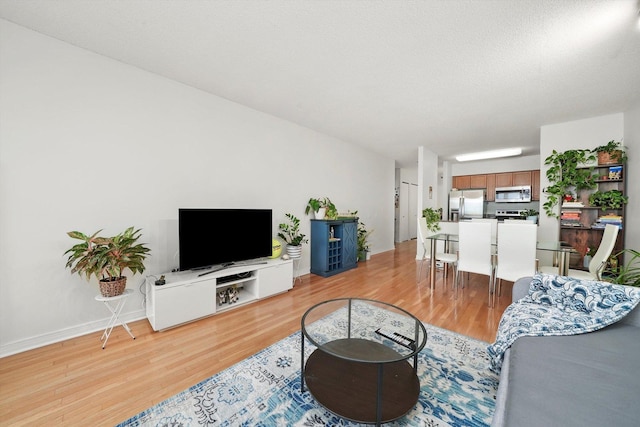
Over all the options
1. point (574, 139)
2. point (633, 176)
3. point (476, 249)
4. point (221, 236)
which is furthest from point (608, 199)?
point (221, 236)

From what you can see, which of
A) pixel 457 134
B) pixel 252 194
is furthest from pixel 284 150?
pixel 457 134

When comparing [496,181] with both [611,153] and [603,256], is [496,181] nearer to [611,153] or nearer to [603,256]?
[611,153]

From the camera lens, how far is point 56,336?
2.08 m

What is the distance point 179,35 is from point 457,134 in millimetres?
4506

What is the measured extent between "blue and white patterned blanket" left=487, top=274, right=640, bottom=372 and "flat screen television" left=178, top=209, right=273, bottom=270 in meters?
2.52

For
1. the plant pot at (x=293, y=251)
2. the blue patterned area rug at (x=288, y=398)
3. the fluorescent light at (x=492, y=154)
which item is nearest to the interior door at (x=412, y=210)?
the fluorescent light at (x=492, y=154)

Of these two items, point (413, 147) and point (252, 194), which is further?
point (413, 147)

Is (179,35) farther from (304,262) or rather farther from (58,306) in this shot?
(304,262)

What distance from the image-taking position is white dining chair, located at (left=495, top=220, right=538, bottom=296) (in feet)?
8.86

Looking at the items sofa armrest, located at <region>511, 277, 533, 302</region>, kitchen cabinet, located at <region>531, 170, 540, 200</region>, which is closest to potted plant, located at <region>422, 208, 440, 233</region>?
kitchen cabinet, located at <region>531, 170, 540, 200</region>

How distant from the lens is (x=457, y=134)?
4496 mm

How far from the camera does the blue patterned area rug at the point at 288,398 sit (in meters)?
1.34

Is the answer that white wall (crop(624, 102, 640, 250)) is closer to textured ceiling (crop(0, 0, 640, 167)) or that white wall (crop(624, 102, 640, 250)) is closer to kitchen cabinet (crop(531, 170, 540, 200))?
textured ceiling (crop(0, 0, 640, 167))

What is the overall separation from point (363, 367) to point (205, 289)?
175 cm
